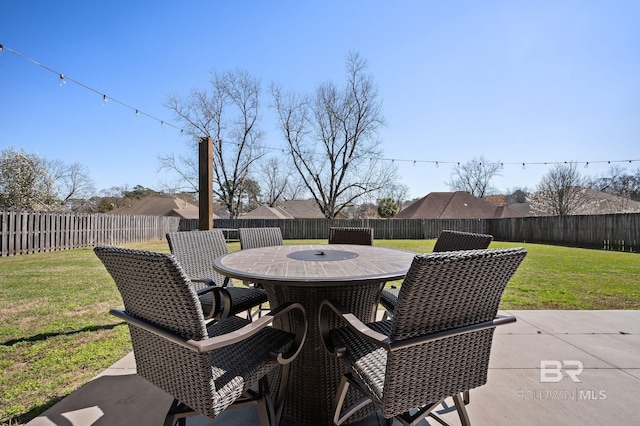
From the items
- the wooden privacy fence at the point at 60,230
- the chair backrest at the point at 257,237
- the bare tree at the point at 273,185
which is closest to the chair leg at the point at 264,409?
the chair backrest at the point at 257,237

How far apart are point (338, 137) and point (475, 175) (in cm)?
1953

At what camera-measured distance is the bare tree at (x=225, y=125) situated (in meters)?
20.1

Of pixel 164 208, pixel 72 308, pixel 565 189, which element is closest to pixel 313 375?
pixel 72 308

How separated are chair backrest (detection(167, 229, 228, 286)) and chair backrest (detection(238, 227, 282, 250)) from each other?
0.32m

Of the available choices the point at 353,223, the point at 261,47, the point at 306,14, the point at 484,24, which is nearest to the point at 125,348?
the point at 306,14

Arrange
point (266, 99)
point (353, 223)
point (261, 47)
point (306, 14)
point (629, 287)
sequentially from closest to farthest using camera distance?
1. point (629, 287)
2. point (306, 14)
3. point (261, 47)
4. point (353, 223)
5. point (266, 99)

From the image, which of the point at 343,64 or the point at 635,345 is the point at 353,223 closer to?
the point at 343,64

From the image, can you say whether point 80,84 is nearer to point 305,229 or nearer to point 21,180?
point 305,229

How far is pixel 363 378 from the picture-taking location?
1.14 meters

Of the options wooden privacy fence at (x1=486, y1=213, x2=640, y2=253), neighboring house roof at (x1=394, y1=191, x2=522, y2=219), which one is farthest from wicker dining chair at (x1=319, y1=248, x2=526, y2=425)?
neighboring house roof at (x1=394, y1=191, x2=522, y2=219)

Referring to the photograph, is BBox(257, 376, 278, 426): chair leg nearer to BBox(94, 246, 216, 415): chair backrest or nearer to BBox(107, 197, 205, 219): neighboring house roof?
BBox(94, 246, 216, 415): chair backrest

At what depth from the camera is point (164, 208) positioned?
32531 mm

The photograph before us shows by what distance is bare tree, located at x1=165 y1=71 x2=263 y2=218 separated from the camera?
20.1 m

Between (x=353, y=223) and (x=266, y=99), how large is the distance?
34.3 feet
